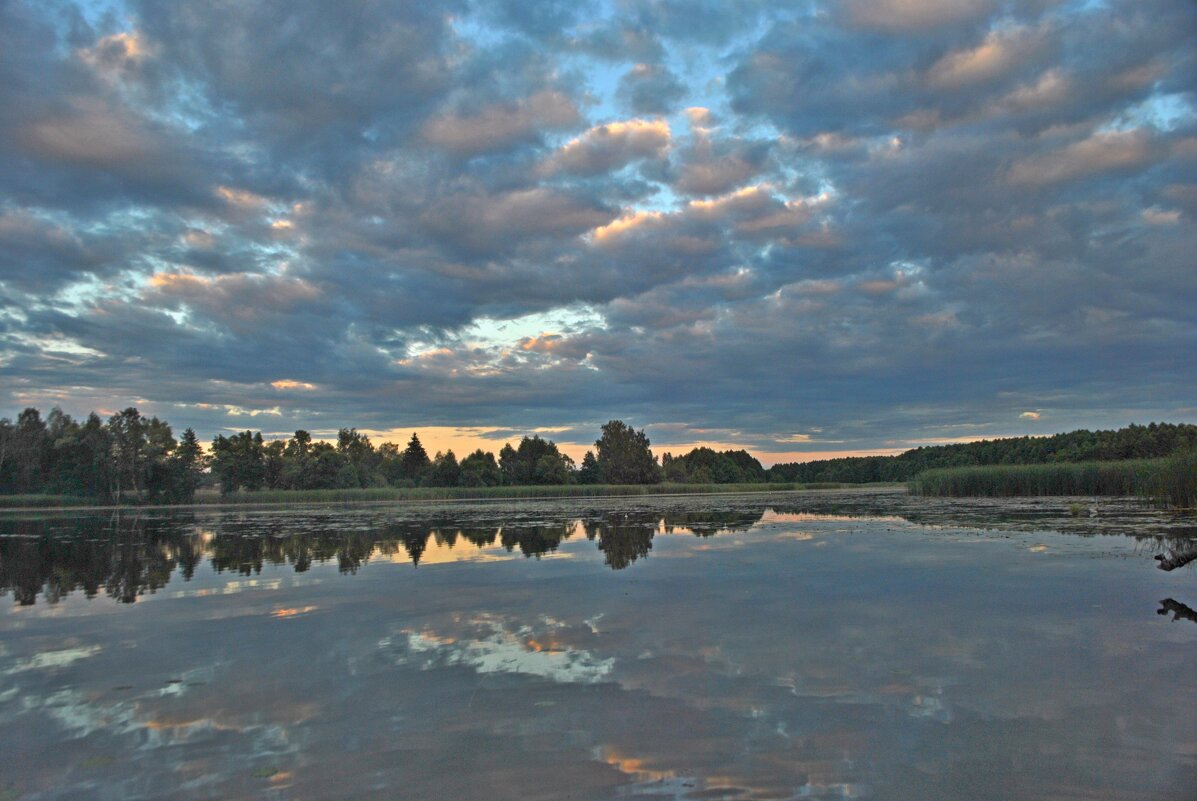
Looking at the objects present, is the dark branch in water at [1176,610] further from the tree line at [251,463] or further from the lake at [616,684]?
the tree line at [251,463]

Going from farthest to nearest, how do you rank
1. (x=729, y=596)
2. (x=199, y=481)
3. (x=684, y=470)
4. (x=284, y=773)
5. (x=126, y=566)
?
(x=684, y=470) < (x=199, y=481) < (x=126, y=566) < (x=729, y=596) < (x=284, y=773)

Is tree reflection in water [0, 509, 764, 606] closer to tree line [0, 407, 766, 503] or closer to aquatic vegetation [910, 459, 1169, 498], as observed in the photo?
aquatic vegetation [910, 459, 1169, 498]

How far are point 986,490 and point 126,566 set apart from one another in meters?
40.3

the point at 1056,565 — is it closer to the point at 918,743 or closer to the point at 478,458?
the point at 918,743

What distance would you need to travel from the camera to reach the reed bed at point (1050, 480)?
31.8 metres

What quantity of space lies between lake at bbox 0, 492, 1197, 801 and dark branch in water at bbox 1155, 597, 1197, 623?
5 centimetres

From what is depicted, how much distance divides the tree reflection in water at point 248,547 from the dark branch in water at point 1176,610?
7927 millimetres

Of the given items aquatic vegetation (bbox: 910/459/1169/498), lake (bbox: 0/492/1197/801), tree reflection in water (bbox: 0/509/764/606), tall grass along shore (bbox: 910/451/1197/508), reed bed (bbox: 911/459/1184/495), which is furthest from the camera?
aquatic vegetation (bbox: 910/459/1169/498)

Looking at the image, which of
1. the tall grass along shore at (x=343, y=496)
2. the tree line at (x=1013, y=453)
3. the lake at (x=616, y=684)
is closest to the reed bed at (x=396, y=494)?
the tall grass along shore at (x=343, y=496)

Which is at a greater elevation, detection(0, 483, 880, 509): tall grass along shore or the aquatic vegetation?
the aquatic vegetation

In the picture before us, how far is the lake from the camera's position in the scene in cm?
390

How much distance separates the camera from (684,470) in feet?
364

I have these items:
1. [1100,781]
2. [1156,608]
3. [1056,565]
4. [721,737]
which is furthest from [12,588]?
[1056,565]

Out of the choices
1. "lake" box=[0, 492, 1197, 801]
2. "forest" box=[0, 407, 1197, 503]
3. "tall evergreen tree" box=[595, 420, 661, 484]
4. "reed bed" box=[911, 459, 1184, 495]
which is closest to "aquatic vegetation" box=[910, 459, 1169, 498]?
"reed bed" box=[911, 459, 1184, 495]
